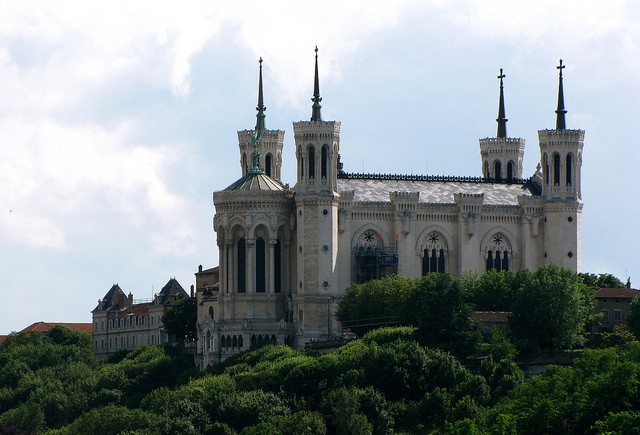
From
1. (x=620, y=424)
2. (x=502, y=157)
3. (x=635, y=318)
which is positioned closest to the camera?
(x=620, y=424)

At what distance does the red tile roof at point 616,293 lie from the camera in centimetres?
16488

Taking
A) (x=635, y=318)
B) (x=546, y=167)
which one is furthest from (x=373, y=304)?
(x=546, y=167)

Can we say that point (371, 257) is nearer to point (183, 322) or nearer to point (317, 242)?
point (317, 242)

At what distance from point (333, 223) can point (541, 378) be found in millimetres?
26491

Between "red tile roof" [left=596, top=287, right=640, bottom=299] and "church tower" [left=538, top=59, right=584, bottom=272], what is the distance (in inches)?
351

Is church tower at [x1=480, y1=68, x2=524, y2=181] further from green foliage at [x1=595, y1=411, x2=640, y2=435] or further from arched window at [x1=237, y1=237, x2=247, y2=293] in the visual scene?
green foliage at [x1=595, y1=411, x2=640, y2=435]

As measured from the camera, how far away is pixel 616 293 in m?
166

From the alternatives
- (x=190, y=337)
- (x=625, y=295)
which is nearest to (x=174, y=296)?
(x=190, y=337)

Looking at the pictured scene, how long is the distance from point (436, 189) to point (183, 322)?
2173 centimetres

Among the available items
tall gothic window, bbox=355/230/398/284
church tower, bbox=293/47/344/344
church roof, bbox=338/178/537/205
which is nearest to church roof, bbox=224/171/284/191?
church tower, bbox=293/47/344/344

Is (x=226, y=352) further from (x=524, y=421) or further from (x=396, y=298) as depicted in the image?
(x=524, y=421)

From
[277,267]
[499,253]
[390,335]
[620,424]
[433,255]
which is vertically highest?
[499,253]

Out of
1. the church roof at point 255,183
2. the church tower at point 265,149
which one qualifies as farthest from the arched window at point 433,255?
the church tower at point 265,149

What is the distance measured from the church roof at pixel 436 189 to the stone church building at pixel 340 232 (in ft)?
0.48
